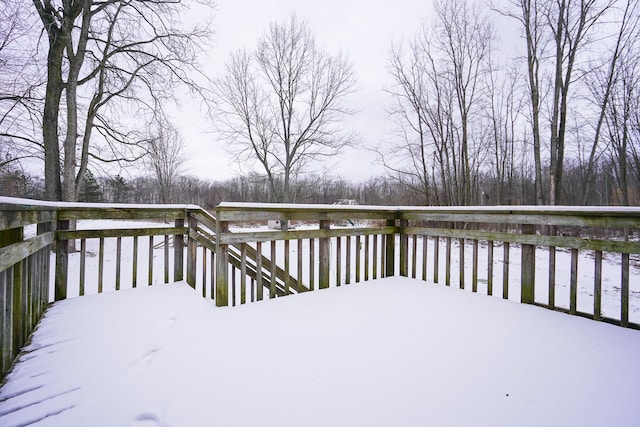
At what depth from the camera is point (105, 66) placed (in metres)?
7.90

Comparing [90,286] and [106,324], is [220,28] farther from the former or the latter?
[106,324]

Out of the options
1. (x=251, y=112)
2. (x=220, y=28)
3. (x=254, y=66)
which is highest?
(x=254, y=66)

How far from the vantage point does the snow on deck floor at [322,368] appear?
124 cm

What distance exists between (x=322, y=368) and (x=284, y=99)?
42.0 feet

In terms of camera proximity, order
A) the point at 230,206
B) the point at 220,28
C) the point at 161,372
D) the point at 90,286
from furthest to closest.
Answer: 1. the point at 220,28
2. the point at 90,286
3. the point at 230,206
4. the point at 161,372

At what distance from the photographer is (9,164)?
8.23 meters

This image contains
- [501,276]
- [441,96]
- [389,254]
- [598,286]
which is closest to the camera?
[598,286]

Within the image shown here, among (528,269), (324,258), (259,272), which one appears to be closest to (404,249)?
(324,258)

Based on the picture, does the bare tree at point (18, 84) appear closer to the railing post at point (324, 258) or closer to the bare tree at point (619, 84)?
the railing post at point (324, 258)

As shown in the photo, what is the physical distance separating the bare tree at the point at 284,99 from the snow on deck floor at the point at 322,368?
1046 cm

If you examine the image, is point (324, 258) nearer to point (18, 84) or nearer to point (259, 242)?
point (259, 242)

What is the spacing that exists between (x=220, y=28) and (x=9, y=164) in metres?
7.59

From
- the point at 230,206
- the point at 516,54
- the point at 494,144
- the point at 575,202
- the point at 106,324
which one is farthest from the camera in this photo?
the point at 575,202

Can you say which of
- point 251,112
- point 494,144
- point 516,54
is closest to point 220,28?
point 251,112
